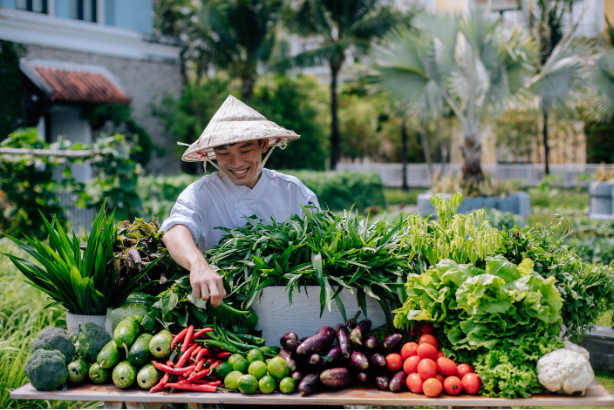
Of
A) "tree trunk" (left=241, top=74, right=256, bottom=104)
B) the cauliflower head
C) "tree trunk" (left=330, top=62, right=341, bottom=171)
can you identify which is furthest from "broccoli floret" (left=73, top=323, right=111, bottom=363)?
"tree trunk" (left=241, top=74, right=256, bottom=104)

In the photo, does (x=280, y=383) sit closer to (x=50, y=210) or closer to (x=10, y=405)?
(x=10, y=405)

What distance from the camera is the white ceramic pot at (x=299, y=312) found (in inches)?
88.4

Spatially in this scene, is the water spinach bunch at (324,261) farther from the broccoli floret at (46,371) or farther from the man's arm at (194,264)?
the broccoli floret at (46,371)

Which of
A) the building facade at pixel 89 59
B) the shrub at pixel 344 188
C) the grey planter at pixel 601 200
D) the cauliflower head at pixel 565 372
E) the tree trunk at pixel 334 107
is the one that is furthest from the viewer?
the tree trunk at pixel 334 107

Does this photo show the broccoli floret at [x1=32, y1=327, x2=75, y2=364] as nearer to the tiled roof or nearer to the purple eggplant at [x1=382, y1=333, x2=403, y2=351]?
the purple eggplant at [x1=382, y1=333, x2=403, y2=351]

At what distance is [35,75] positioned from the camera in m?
11.8

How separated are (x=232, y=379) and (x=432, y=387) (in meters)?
0.79

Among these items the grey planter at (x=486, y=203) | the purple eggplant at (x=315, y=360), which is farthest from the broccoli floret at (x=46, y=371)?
the grey planter at (x=486, y=203)

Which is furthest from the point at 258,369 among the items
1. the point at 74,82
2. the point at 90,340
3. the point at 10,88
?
the point at 74,82

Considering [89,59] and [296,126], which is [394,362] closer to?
[89,59]

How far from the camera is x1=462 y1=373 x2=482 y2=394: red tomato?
1.89m

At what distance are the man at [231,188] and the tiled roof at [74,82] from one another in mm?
10753

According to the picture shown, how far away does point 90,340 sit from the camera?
86.6 inches

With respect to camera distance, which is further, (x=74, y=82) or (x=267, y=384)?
(x=74, y=82)
